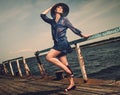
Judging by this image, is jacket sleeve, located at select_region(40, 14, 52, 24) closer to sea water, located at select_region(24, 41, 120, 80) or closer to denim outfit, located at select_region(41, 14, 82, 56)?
denim outfit, located at select_region(41, 14, 82, 56)

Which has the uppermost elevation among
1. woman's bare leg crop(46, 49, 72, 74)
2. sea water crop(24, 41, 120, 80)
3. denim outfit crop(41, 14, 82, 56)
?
denim outfit crop(41, 14, 82, 56)

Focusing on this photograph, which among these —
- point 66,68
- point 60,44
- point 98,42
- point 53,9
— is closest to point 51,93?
point 66,68

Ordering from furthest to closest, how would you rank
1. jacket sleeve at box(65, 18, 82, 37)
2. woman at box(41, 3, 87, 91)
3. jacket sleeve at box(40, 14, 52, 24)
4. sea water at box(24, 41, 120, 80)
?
sea water at box(24, 41, 120, 80)
jacket sleeve at box(40, 14, 52, 24)
woman at box(41, 3, 87, 91)
jacket sleeve at box(65, 18, 82, 37)

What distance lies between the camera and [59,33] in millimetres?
4371

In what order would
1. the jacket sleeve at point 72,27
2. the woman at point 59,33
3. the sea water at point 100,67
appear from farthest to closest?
the sea water at point 100,67 < the woman at point 59,33 < the jacket sleeve at point 72,27

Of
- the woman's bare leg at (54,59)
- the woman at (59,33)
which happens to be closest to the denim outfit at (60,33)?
the woman at (59,33)

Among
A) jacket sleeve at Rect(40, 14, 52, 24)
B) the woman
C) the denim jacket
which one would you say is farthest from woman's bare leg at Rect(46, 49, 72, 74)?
jacket sleeve at Rect(40, 14, 52, 24)

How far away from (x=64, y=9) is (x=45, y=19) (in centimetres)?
51

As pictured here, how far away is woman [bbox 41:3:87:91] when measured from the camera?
4.36 meters

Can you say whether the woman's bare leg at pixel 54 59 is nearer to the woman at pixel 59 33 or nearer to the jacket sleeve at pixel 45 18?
the woman at pixel 59 33

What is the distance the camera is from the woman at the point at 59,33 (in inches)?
171

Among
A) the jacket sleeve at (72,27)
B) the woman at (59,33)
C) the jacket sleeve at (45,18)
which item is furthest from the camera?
the jacket sleeve at (45,18)

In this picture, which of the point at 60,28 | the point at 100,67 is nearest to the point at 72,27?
the point at 60,28

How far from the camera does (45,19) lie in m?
4.59
